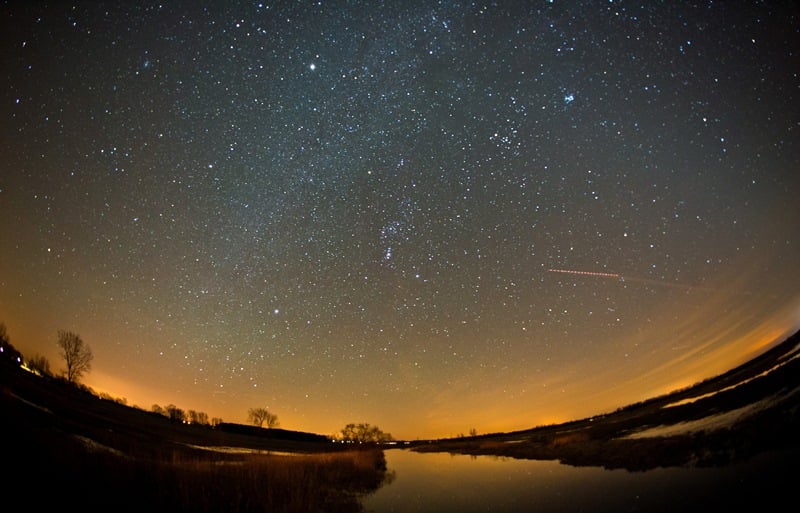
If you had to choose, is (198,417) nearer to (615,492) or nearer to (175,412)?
(175,412)

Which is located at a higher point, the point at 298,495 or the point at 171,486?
the point at 171,486

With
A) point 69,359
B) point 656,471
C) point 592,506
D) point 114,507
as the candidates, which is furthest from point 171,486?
point 69,359

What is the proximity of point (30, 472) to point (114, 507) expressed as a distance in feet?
7.27

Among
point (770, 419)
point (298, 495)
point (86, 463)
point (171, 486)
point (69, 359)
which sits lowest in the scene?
point (770, 419)

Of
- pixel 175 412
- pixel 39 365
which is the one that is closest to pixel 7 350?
pixel 39 365

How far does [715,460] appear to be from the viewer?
13.3 metres

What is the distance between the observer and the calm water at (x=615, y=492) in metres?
9.23

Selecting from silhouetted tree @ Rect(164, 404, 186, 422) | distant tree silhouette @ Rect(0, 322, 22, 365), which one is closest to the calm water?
distant tree silhouette @ Rect(0, 322, 22, 365)

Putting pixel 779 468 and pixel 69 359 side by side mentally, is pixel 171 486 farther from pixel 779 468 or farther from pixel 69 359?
pixel 69 359

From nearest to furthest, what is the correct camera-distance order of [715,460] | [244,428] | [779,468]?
[779,468]
[715,460]
[244,428]

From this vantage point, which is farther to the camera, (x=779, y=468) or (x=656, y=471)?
(x=656, y=471)

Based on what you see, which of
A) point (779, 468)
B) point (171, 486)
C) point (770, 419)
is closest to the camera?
point (171, 486)

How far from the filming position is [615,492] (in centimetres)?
1212

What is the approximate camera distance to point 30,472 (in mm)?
8102
